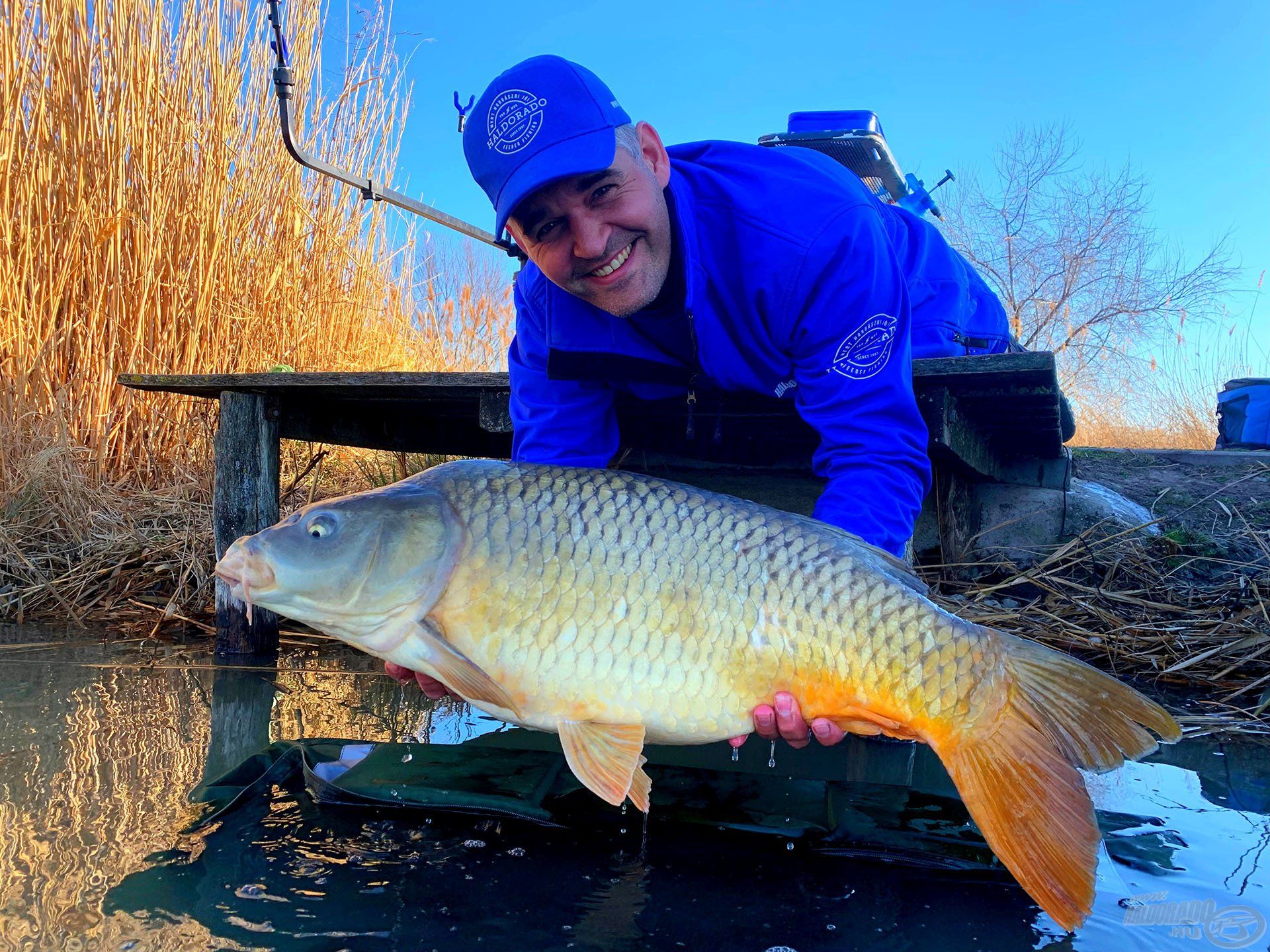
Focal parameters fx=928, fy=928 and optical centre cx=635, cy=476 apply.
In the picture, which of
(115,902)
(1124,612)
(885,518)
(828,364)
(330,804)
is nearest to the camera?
(115,902)

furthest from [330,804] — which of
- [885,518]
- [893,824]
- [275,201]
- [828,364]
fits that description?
[275,201]

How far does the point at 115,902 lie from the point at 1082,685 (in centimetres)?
110

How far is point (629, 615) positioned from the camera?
1155mm

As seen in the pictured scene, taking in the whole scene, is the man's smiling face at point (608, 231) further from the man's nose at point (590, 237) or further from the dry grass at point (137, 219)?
the dry grass at point (137, 219)

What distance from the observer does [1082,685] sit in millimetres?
1059

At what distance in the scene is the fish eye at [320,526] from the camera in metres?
1.19

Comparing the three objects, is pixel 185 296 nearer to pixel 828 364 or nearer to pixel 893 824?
pixel 828 364

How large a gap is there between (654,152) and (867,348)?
55 cm

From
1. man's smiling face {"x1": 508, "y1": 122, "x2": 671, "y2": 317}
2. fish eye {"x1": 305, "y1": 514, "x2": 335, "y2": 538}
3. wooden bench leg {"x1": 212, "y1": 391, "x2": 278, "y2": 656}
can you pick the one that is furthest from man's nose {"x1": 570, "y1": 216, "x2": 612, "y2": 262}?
wooden bench leg {"x1": 212, "y1": 391, "x2": 278, "y2": 656}

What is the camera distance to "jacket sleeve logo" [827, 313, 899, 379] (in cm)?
168

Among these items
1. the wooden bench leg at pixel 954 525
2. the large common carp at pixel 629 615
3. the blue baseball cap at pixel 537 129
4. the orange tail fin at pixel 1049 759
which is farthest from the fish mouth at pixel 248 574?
the wooden bench leg at pixel 954 525

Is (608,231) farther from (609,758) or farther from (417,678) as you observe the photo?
(609,758)

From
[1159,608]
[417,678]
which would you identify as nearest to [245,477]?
[417,678]

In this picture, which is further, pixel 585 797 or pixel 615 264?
pixel 615 264
